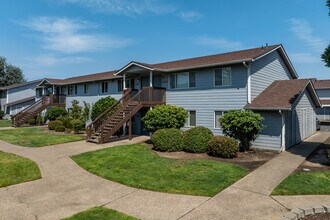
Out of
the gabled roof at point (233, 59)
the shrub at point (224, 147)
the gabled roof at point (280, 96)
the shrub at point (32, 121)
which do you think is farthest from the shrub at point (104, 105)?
the shrub at point (32, 121)

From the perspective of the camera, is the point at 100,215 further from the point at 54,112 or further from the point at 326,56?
the point at 54,112

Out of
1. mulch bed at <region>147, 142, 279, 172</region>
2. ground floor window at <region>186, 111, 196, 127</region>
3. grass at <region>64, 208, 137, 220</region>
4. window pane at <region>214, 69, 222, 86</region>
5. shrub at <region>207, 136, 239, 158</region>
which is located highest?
window pane at <region>214, 69, 222, 86</region>

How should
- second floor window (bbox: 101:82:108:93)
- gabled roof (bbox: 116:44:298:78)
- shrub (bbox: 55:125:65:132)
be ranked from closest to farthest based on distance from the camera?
gabled roof (bbox: 116:44:298:78) < shrub (bbox: 55:125:65:132) < second floor window (bbox: 101:82:108:93)

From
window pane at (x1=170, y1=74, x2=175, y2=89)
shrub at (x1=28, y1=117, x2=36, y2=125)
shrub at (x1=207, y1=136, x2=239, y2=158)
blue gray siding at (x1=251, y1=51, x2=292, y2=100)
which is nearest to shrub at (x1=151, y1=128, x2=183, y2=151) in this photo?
shrub at (x1=207, y1=136, x2=239, y2=158)

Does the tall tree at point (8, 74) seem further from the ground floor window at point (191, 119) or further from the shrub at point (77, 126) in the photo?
the ground floor window at point (191, 119)

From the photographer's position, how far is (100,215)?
6.20 metres

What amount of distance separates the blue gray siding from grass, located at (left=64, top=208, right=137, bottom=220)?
1231 cm

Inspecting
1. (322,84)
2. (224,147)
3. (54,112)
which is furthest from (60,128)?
(322,84)

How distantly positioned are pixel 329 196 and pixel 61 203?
8.04m

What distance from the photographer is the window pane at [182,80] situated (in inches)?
750

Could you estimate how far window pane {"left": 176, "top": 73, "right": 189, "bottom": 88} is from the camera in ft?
62.5

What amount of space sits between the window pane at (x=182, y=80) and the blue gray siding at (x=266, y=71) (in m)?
5.06

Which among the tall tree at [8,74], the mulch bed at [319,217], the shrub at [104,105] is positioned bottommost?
the mulch bed at [319,217]

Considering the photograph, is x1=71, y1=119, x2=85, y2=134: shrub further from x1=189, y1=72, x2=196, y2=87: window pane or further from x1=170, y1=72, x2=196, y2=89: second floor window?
x1=189, y1=72, x2=196, y2=87: window pane
